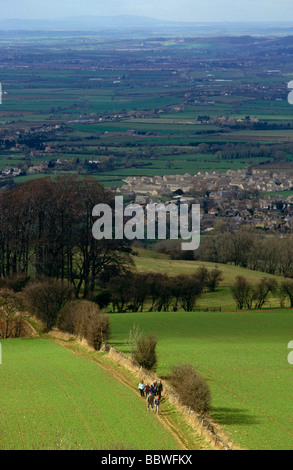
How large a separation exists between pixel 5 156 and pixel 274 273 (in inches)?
4186

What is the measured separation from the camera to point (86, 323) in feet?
129

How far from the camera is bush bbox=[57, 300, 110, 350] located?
124ft

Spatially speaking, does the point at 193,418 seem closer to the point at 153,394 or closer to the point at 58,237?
the point at 153,394

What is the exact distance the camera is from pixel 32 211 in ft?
200

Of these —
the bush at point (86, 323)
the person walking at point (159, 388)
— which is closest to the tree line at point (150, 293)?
the bush at point (86, 323)

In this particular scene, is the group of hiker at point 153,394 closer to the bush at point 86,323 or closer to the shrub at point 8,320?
the bush at point 86,323

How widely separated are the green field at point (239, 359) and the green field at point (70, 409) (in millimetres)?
2920

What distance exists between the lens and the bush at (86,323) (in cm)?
3769

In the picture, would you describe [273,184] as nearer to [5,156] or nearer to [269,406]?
[5,156]

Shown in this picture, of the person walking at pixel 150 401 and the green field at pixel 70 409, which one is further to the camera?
the person walking at pixel 150 401

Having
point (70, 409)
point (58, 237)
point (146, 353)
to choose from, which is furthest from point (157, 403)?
point (58, 237)

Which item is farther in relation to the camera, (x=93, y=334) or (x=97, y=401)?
(x=93, y=334)

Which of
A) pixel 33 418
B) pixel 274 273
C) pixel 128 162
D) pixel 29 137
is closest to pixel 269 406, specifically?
pixel 33 418

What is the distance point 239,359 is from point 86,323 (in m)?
8.65
